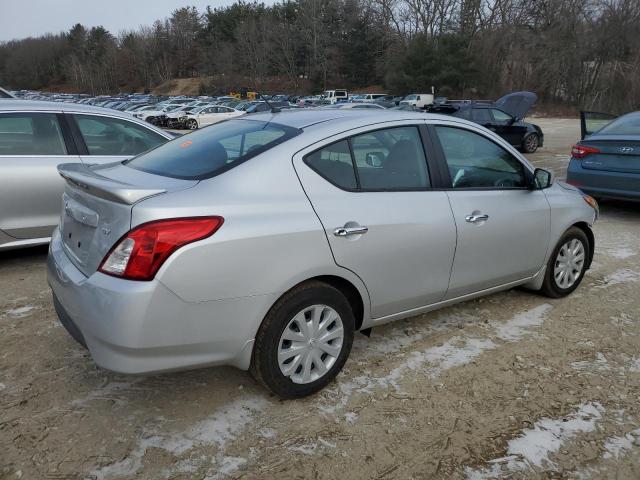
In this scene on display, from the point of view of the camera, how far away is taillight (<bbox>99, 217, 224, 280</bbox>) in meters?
2.31

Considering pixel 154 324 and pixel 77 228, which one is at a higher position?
pixel 77 228

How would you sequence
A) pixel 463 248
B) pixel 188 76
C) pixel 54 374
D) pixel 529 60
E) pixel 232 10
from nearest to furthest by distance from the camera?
pixel 54 374, pixel 463 248, pixel 529 60, pixel 232 10, pixel 188 76

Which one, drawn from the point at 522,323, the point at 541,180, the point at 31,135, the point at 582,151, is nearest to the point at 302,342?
the point at 522,323

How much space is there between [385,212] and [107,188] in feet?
4.85

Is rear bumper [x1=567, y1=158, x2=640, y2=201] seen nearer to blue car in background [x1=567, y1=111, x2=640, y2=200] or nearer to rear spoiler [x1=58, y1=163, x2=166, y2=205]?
blue car in background [x1=567, y1=111, x2=640, y2=200]

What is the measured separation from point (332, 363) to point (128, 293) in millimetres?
1214

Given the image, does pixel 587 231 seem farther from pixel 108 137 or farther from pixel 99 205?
pixel 108 137

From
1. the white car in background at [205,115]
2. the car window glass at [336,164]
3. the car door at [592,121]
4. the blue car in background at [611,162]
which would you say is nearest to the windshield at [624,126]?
the blue car in background at [611,162]

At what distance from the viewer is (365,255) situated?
114 inches

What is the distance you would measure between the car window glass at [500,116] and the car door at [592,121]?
25.4 feet

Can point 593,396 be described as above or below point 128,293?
below

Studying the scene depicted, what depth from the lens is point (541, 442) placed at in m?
2.58

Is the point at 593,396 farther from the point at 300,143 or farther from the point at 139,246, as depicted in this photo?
the point at 139,246

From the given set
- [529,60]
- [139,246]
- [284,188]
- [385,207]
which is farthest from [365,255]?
[529,60]
